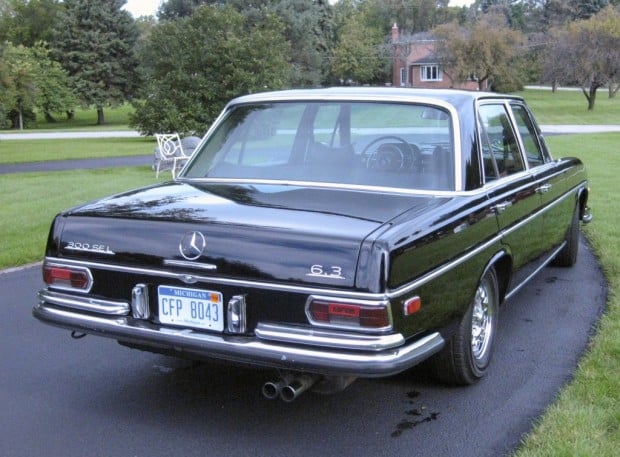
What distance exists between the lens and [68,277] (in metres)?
3.80

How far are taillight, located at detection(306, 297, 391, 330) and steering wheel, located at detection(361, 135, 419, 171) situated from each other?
1336 millimetres

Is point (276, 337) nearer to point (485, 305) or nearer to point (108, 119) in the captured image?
point (485, 305)

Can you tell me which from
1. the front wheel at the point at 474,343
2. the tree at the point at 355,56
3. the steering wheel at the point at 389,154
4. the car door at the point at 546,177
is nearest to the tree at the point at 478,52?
the tree at the point at 355,56

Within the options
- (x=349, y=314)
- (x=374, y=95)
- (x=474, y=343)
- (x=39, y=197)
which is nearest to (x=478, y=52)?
(x=39, y=197)

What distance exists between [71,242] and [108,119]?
199 feet

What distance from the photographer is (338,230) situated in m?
3.27

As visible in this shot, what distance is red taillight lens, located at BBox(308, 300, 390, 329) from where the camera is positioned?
3123mm

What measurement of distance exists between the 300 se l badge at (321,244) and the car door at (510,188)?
20mm

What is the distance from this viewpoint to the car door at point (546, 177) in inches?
212

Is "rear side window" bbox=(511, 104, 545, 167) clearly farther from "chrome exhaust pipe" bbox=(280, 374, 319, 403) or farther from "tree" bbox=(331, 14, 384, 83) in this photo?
"tree" bbox=(331, 14, 384, 83)

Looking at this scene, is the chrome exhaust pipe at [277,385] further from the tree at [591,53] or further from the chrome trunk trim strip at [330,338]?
the tree at [591,53]

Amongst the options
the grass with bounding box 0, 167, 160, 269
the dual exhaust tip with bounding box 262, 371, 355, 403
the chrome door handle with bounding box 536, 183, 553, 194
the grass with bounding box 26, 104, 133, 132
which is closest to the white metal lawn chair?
the grass with bounding box 0, 167, 160, 269

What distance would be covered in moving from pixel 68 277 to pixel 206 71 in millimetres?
16601

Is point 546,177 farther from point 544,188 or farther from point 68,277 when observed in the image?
point 68,277
